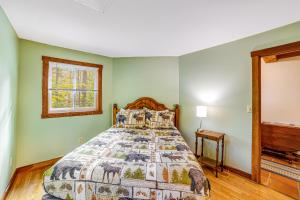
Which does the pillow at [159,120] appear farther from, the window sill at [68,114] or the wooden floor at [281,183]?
the wooden floor at [281,183]

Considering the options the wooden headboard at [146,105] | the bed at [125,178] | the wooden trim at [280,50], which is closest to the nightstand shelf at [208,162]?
the wooden headboard at [146,105]

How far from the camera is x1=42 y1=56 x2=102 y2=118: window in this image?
2.88m

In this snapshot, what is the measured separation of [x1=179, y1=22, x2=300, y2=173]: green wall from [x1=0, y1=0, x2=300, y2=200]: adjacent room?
18 millimetres

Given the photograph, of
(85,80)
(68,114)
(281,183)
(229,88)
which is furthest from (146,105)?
(281,183)

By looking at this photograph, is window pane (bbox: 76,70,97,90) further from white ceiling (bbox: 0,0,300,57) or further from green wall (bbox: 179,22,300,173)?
green wall (bbox: 179,22,300,173)

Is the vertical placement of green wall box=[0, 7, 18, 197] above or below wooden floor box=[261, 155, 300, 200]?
above

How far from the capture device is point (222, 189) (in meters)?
2.16

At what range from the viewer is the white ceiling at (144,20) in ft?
5.26

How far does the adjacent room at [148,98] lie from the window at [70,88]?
20 mm

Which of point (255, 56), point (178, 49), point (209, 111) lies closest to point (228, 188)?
point (209, 111)

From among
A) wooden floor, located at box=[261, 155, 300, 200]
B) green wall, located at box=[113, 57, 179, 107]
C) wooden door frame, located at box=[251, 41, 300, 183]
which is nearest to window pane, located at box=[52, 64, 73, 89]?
green wall, located at box=[113, 57, 179, 107]

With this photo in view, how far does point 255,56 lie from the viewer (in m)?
2.36

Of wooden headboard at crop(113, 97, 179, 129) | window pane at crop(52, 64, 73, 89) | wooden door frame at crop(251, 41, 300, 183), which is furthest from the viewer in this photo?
wooden headboard at crop(113, 97, 179, 129)

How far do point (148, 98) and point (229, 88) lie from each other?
1.70m
